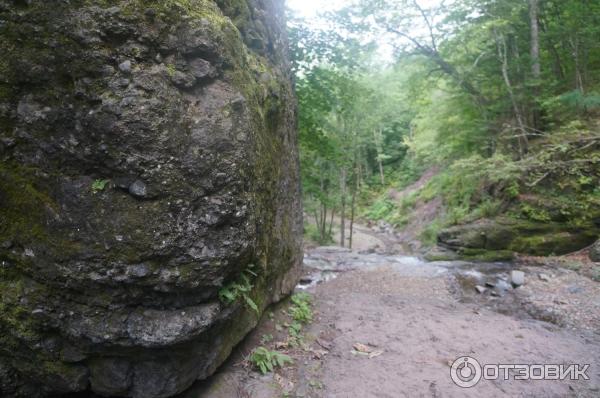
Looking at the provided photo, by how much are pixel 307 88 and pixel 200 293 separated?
7294 millimetres

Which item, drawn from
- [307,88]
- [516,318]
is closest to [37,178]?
[307,88]

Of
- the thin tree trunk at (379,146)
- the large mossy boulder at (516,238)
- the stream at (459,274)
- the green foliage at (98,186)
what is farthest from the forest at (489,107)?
the thin tree trunk at (379,146)

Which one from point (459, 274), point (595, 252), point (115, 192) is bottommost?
point (459, 274)

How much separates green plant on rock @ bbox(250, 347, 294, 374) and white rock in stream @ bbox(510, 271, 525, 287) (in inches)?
263

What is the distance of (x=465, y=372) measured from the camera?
4754mm

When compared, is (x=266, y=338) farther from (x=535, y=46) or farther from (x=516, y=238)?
(x=535, y=46)

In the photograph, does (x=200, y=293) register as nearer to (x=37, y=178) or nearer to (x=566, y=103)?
(x=37, y=178)

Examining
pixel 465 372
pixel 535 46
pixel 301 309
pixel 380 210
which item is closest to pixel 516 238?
pixel 535 46

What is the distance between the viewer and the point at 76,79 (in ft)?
9.43

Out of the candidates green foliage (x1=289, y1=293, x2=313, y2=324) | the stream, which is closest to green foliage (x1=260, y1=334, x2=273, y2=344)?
green foliage (x1=289, y1=293, x2=313, y2=324)

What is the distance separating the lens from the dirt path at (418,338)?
14.2 feet

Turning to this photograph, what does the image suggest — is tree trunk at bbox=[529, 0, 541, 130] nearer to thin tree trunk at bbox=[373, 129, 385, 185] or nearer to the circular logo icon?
the circular logo icon

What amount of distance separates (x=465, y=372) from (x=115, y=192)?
5.01 meters

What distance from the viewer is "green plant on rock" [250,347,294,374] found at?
4298 mm
